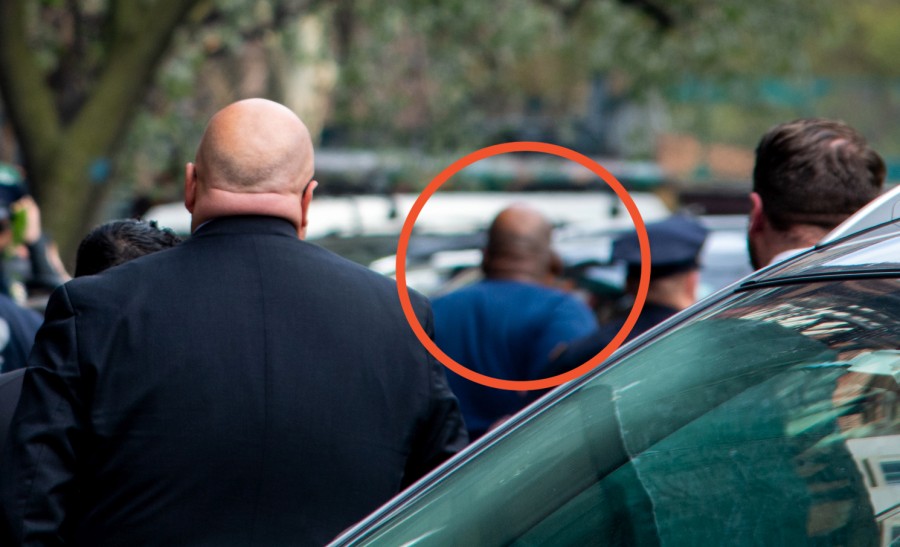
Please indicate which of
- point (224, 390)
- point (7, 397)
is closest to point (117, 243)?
point (7, 397)

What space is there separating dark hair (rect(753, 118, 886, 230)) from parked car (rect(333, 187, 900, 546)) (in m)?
0.94

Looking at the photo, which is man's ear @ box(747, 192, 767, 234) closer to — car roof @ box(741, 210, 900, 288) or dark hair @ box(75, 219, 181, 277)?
car roof @ box(741, 210, 900, 288)

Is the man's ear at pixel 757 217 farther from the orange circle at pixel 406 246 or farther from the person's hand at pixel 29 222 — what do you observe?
the person's hand at pixel 29 222

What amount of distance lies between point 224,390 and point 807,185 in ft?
5.18

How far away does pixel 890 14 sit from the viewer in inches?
1615

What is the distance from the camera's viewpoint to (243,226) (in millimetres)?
2529

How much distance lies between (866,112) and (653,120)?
5.62 meters

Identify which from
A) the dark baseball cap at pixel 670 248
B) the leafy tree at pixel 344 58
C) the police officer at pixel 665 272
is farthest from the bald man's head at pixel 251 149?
the leafy tree at pixel 344 58

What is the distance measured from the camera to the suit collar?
2525 mm

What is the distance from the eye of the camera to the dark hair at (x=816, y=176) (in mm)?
3105

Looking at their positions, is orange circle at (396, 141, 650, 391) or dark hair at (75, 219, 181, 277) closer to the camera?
orange circle at (396, 141, 650, 391)

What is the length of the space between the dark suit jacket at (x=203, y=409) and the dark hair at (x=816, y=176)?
119cm

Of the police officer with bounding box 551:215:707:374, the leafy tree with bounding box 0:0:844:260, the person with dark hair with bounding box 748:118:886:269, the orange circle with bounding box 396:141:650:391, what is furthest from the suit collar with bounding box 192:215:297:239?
the leafy tree with bounding box 0:0:844:260

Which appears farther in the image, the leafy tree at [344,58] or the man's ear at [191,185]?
the leafy tree at [344,58]
